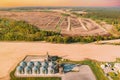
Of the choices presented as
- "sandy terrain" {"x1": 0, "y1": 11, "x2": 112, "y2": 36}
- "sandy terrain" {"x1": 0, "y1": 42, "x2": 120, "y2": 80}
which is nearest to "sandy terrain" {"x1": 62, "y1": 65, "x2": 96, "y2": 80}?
"sandy terrain" {"x1": 0, "y1": 42, "x2": 120, "y2": 80}

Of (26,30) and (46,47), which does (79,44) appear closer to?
(46,47)

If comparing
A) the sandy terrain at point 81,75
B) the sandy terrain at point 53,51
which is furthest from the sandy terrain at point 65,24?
the sandy terrain at point 81,75

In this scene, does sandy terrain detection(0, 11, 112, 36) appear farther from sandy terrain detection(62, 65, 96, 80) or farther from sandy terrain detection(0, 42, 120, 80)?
sandy terrain detection(62, 65, 96, 80)

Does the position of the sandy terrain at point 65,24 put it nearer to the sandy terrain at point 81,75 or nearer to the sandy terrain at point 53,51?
the sandy terrain at point 53,51

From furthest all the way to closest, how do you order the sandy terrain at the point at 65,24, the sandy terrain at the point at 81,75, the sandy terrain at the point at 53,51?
the sandy terrain at the point at 65,24, the sandy terrain at the point at 53,51, the sandy terrain at the point at 81,75

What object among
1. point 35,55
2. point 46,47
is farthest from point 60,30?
point 35,55

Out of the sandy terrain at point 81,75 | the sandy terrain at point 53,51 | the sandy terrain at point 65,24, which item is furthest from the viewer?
the sandy terrain at point 65,24

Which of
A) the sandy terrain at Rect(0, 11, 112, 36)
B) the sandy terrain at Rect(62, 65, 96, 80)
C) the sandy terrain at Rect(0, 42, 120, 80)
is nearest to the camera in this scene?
the sandy terrain at Rect(62, 65, 96, 80)
